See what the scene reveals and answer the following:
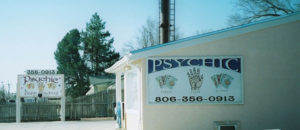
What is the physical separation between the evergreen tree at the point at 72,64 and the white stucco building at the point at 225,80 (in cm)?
3671

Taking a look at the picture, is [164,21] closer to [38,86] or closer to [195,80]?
[195,80]

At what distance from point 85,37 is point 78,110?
25570 mm

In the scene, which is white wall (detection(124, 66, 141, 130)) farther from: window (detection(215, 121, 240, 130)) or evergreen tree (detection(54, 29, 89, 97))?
evergreen tree (detection(54, 29, 89, 97))

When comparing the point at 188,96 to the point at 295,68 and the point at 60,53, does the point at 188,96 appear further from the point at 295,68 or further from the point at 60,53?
the point at 60,53

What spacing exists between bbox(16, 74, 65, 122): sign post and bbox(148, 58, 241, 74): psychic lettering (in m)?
12.5

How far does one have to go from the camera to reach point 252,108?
12.1 meters

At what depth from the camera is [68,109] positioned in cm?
2481

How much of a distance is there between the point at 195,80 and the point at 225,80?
96cm

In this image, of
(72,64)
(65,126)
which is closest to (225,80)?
(65,126)

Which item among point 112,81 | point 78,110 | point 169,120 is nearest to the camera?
point 169,120

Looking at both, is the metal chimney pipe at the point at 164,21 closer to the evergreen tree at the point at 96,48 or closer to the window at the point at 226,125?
the window at the point at 226,125

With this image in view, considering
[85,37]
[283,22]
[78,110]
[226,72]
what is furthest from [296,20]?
[85,37]

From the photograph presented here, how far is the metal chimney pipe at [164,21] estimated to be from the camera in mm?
18500

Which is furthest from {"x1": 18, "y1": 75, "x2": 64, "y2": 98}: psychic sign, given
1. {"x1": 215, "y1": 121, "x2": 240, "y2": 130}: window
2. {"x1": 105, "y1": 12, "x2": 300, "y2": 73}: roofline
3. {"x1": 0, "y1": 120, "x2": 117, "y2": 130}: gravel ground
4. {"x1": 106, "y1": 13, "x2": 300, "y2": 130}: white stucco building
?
{"x1": 215, "y1": 121, "x2": 240, "y2": 130}: window
